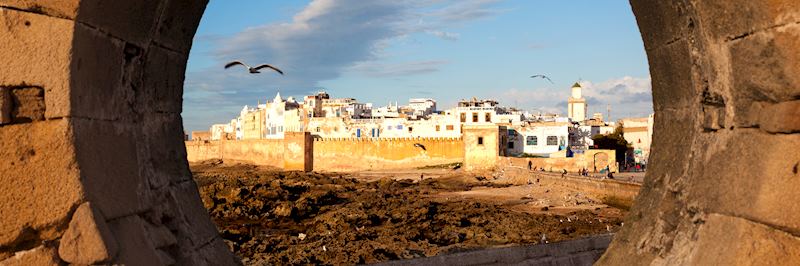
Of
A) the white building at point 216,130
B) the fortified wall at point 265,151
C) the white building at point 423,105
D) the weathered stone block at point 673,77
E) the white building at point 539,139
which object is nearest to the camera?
the weathered stone block at point 673,77

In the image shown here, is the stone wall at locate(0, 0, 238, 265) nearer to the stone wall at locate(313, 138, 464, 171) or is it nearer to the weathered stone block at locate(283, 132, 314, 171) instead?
the stone wall at locate(313, 138, 464, 171)

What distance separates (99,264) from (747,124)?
275 cm

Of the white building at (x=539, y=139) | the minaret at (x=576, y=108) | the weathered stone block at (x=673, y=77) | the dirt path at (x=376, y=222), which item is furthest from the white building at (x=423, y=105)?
the weathered stone block at (x=673, y=77)

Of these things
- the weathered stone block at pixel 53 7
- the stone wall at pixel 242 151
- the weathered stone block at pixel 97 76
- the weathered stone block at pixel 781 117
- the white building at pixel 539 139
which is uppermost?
the weathered stone block at pixel 53 7

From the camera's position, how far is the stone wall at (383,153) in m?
68.4

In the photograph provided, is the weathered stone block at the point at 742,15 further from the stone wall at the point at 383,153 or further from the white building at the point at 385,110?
the white building at the point at 385,110

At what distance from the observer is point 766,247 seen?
2691mm

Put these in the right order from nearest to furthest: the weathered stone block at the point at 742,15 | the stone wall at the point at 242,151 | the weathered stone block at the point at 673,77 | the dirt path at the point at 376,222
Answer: the weathered stone block at the point at 742,15 < the weathered stone block at the point at 673,77 < the dirt path at the point at 376,222 < the stone wall at the point at 242,151

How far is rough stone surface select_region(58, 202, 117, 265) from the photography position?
2473mm

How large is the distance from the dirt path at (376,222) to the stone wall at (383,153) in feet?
72.5

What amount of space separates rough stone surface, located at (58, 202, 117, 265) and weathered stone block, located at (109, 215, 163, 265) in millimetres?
105

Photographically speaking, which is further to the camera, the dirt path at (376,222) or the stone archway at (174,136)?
the dirt path at (376,222)

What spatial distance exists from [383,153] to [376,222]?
4287 cm

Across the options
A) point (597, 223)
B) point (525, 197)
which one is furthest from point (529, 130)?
point (597, 223)
